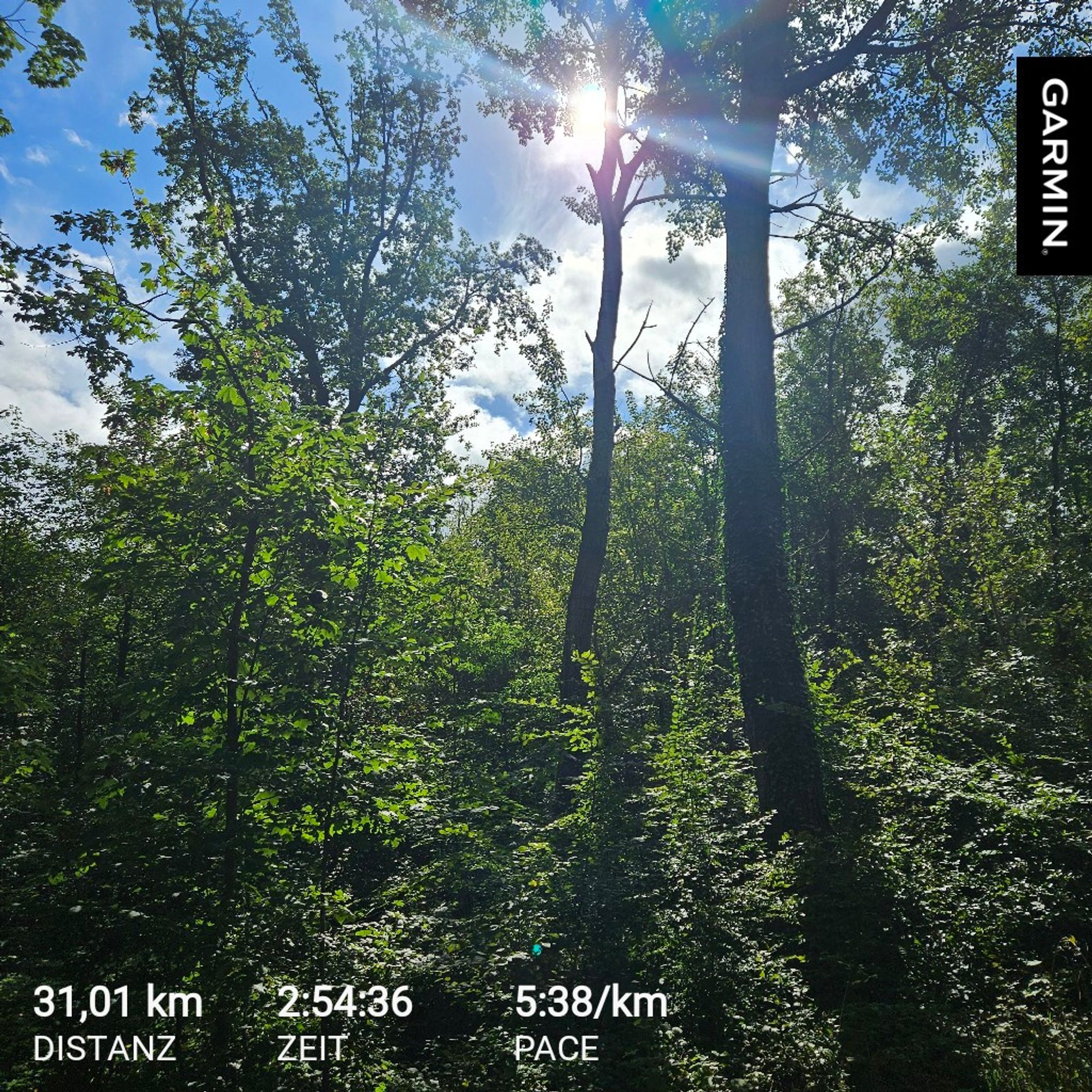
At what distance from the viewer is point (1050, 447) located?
2395 cm

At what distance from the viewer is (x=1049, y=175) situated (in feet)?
18.2

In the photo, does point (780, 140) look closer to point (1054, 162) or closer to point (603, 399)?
point (603, 399)

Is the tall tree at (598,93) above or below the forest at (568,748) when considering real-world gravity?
above

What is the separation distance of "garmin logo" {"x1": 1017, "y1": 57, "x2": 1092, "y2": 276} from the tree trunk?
8.62ft

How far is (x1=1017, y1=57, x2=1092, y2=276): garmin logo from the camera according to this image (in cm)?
555

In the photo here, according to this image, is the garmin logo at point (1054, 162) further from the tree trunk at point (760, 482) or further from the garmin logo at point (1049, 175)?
the tree trunk at point (760, 482)

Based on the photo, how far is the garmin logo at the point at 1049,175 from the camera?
18.2 ft

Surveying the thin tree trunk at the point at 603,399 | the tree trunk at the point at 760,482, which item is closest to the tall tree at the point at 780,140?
the tree trunk at the point at 760,482

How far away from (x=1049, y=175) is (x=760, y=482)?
3.52m

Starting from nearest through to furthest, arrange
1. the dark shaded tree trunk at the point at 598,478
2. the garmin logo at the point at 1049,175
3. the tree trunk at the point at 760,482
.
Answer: the garmin logo at the point at 1049,175 < the tree trunk at the point at 760,482 < the dark shaded tree trunk at the point at 598,478

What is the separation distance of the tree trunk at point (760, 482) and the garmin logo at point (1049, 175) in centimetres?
263

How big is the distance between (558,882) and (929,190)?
40.2 ft

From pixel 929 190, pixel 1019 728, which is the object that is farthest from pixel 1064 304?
pixel 1019 728

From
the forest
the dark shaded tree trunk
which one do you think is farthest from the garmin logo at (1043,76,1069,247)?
the dark shaded tree trunk
